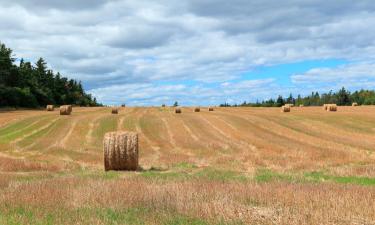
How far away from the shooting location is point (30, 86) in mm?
97625

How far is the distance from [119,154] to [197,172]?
3801 mm

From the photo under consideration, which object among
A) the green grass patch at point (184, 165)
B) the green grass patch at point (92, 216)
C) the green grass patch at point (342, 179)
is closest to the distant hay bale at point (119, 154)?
the green grass patch at point (184, 165)

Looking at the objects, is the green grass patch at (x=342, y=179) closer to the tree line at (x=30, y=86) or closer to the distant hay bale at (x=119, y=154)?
the distant hay bale at (x=119, y=154)

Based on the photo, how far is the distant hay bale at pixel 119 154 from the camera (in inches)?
894

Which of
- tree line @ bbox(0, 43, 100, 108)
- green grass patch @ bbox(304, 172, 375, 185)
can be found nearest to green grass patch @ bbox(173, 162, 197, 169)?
green grass patch @ bbox(304, 172, 375, 185)

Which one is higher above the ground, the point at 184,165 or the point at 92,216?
the point at 92,216

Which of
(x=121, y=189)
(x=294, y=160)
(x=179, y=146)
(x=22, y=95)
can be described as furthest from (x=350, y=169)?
(x=22, y=95)

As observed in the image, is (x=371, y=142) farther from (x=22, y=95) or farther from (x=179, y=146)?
(x=22, y=95)

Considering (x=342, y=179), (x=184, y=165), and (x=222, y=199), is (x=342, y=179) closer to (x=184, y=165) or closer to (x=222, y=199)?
(x=222, y=199)

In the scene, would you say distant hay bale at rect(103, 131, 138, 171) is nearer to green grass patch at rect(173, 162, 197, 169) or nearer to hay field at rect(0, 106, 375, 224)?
hay field at rect(0, 106, 375, 224)

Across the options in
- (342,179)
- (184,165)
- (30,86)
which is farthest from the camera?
(30,86)

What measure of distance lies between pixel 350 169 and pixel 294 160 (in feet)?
13.8

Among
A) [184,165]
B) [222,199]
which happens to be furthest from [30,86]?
[222,199]

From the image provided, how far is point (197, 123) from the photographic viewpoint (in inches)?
1866
